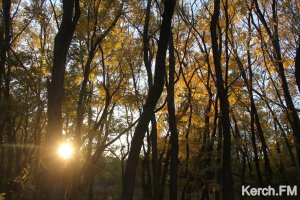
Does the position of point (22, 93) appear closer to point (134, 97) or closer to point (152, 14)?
point (134, 97)

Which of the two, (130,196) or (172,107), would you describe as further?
(172,107)

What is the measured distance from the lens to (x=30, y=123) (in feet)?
94.3

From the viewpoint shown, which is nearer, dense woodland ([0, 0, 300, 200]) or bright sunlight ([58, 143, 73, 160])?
bright sunlight ([58, 143, 73, 160])

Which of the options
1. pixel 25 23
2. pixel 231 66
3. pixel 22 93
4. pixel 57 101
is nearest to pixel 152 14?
pixel 231 66


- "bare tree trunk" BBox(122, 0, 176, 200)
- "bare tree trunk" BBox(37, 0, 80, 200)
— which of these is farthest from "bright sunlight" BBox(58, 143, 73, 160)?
"bare tree trunk" BBox(122, 0, 176, 200)

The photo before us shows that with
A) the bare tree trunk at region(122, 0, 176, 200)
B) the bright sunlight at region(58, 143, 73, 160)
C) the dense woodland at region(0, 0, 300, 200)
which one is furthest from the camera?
the dense woodland at region(0, 0, 300, 200)

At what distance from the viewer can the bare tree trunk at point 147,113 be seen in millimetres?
6520

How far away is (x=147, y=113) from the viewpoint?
667 centimetres

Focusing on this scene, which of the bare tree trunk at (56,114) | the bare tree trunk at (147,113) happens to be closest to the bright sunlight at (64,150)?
the bare tree trunk at (56,114)

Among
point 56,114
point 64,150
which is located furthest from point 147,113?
point 64,150

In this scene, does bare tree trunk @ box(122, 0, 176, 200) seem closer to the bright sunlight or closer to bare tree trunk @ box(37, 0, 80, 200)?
bare tree trunk @ box(37, 0, 80, 200)

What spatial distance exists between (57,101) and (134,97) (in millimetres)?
7705

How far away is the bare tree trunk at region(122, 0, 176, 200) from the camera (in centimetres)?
652

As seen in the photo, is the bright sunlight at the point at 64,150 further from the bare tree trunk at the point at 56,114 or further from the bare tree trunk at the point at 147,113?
the bare tree trunk at the point at 147,113
